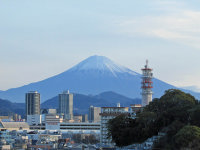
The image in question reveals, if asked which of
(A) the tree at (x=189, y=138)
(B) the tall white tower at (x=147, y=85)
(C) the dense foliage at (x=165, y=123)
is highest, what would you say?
(B) the tall white tower at (x=147, y=85)

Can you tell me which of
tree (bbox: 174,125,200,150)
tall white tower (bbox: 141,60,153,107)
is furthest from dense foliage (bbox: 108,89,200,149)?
tall white tower (bbox: 141,60,153,107)

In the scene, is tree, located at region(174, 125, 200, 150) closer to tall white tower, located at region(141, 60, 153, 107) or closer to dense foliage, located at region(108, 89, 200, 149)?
dense foliage, located at region(108, 89, 200, 149)

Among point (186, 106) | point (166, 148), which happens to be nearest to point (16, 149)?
point (186, 106)

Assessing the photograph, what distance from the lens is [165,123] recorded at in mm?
71125

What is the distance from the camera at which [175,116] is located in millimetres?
71000

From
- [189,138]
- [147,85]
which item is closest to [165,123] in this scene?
[189,138]

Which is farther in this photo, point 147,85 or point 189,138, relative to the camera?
point 147,85

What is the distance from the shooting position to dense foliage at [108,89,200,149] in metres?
62.5

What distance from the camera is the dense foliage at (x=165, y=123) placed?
6247cm

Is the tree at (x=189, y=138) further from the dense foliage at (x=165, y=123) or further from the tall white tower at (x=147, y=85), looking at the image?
the tall white tower at (x=147, y=85)

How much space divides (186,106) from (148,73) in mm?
72172

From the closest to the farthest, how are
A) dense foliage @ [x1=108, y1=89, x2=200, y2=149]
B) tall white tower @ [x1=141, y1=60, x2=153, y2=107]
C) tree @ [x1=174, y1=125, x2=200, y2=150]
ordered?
tree @ [x1=174, y1=125, x2=200, y2=150] < dense foliage @ [x1=108, y1=89, x2=200, y2=149] < tall white tower @ [x1=141, y1=60, x2=153, y2=107]

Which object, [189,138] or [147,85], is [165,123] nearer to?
[189,138]

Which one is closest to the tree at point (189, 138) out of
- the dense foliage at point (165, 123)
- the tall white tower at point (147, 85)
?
the dense foliage at point (165, 123)
